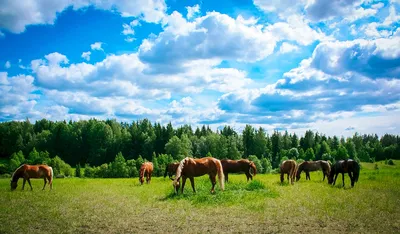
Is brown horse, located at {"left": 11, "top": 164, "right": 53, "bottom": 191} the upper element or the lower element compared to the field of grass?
upper

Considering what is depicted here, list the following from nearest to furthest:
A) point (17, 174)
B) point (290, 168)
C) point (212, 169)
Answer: point (212, 169), point (17, 174), point (290, 168)

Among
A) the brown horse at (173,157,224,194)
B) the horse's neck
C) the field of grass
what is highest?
the brown horse at (173,157,224,194)

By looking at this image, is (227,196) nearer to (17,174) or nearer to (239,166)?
(239,166)

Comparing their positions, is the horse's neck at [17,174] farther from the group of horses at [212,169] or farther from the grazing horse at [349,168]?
the grazing horse at [349,168]

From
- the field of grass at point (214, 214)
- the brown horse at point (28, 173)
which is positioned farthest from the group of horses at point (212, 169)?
the field of grass at point (214, 214)

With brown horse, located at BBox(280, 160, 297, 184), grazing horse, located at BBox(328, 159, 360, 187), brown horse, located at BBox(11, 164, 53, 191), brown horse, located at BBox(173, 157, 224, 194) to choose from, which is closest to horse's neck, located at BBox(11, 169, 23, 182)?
brown horse, located at BBox(11, 164, 53, 191)

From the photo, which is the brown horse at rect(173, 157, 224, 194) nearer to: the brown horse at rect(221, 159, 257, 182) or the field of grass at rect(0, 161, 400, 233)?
the field of grass at rect(0, 161, 400, 233)

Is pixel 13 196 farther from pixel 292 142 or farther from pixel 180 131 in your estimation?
pixel 292 142

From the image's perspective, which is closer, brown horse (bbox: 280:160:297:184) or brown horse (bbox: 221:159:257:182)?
brown horse (bbox: 280:160:297:184)

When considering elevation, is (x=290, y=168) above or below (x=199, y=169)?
below

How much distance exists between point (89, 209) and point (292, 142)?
424 ft

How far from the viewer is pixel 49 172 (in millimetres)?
26344

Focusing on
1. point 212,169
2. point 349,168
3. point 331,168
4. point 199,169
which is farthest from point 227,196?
point 331,168

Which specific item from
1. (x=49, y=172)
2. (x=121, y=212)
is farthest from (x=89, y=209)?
(x=49, y=172)
